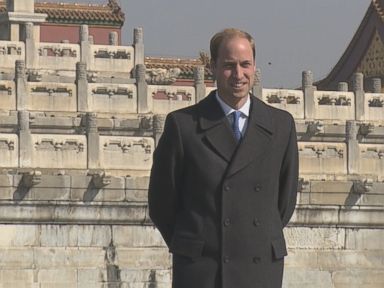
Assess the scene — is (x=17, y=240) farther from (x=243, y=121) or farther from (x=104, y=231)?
(x=243, y=121)

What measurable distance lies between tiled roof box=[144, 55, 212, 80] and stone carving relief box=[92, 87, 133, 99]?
12.9 metres

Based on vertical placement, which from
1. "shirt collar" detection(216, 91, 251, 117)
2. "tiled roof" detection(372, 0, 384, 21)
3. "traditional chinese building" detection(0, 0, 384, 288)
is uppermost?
"tiled roof" detection(372, 0, 384, 21)

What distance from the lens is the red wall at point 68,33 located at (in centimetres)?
4075

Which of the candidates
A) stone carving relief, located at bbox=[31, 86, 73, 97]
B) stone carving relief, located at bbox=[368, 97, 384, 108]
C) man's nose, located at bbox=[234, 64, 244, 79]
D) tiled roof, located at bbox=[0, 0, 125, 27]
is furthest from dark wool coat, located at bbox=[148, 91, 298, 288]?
tiled roof, located at bbox=[0, 0, 125, 27]

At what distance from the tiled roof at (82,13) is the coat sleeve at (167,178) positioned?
3431 cm

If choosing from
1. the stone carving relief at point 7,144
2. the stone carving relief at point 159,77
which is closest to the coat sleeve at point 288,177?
the stone carving relief at point 7,144

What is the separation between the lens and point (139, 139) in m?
21.5

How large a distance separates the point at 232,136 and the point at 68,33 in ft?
116

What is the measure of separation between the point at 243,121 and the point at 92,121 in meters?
15.1

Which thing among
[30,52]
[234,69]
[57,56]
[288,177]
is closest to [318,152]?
[30,52]

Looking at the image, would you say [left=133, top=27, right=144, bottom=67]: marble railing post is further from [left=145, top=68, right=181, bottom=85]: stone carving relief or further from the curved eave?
the curved eave

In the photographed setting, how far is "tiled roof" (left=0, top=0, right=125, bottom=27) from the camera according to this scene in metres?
40.5

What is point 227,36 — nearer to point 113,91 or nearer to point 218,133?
point 218,133

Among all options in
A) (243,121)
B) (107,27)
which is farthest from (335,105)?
(243,121)
